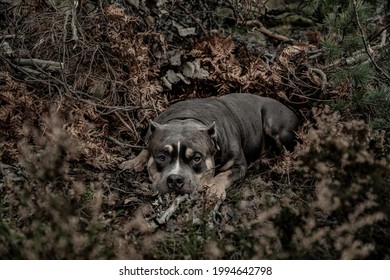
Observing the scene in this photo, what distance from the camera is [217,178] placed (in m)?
6.12

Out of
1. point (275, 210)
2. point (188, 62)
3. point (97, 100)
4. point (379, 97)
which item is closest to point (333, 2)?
point (379, 97)

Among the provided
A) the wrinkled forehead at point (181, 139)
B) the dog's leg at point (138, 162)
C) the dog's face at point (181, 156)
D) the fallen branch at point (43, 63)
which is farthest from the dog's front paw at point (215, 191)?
the fallen branch at point (43, 63)

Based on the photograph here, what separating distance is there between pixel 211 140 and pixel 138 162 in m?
0.87

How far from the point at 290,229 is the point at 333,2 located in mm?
3705

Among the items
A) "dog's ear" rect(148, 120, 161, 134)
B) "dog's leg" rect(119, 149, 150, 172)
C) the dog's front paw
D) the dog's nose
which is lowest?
"dog's leg" rect(119, 149, 150, 172)

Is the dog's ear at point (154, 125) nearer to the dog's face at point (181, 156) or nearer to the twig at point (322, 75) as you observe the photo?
the dog's face at point (181, 156)

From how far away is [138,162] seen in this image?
6.34m

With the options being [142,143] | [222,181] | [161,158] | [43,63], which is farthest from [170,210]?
[43,63]

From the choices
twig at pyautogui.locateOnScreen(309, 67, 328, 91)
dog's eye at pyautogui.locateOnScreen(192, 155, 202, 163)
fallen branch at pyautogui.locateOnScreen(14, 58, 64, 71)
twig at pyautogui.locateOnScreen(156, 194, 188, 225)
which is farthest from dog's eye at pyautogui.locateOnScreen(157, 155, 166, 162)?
twig at pyautogui.locateOnScreen(309, 67, 328, 91)

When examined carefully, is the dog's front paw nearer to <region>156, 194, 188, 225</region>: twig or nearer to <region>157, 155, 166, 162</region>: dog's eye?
<region>156, 194, 188, 225</region>: twig

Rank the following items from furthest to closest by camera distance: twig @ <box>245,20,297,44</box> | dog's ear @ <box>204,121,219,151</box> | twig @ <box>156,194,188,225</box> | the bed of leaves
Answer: twig @ <box>245,20,297,44</box>
dog's ear @ <box>204,121,219,151</box>
twig @ <box>156,194,188,225</box>
the bed of leaves

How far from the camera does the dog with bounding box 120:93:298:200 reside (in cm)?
577

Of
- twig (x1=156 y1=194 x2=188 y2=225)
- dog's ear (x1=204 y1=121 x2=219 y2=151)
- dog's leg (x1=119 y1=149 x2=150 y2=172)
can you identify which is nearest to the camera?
twig (x1=156 y1=194 x2=188 y2=225)

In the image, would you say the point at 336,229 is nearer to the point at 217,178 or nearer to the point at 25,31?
the point at 217,178
